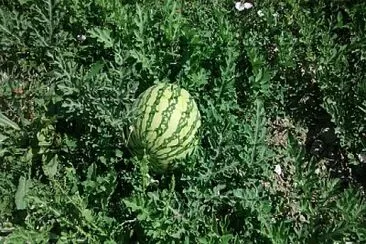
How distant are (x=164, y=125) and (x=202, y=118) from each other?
361 millimetres

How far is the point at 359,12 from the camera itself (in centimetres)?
425

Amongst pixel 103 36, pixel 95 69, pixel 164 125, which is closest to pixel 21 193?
pixel 95 69

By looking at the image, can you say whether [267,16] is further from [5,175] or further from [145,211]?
[5,175]

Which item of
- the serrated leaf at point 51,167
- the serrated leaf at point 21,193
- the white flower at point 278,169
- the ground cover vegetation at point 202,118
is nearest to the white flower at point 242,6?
the ground cover vegetation at point 202,118

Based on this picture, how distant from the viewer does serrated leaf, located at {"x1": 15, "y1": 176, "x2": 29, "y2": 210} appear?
11.8 feet

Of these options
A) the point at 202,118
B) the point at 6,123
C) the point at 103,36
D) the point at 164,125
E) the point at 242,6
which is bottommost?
the point at 6,123

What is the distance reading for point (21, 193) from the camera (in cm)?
362

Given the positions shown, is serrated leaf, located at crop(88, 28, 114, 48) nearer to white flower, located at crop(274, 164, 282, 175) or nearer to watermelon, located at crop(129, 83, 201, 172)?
watermelon, located at crop(129, 83, 201, 172)

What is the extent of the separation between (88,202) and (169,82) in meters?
0.86

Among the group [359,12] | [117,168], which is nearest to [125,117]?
[117,168]

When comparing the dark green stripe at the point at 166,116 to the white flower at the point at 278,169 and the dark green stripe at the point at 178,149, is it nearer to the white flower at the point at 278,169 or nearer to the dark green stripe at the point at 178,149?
the dark green stripe at the point at 178,149

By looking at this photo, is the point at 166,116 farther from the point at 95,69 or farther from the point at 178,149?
the point at 95,69

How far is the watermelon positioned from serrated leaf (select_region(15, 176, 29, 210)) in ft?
2.13

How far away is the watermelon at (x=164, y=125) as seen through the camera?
3404 millimetres
